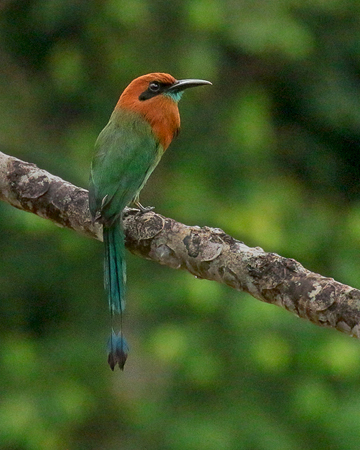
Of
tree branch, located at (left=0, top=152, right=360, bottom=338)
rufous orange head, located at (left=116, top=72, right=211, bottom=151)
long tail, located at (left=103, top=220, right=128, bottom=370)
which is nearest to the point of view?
tree branch, located at (left=0, top=152, right=360, bottom=338)

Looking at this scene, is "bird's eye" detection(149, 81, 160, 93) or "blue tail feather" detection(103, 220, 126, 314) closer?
"blue tail feather" detection(103, 220, 126, 314)

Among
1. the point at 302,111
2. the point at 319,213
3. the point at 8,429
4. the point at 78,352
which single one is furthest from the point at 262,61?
the point at 8,429

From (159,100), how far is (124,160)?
0.39 m

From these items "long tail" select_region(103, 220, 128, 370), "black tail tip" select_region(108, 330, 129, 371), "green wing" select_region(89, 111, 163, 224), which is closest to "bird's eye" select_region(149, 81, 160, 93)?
"green wing" select_region(89, 111, 163, 224)

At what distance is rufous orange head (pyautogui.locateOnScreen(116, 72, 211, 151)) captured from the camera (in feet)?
11.0

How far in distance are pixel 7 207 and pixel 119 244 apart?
1.51 meters

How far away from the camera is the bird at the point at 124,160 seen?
2.75m

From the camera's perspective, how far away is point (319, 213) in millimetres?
4277

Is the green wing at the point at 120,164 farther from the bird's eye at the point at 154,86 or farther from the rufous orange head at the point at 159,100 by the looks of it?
the bird's eye at the point at 154,86

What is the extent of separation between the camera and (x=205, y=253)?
248 centimetres

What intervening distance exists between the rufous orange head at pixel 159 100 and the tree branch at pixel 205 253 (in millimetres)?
532

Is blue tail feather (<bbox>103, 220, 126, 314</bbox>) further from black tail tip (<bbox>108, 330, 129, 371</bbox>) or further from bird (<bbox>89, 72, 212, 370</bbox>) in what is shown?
black tail tip (<bbox>108, 330, 129, 371</bbox>)

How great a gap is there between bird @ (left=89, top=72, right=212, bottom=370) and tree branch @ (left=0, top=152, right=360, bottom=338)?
7 cm

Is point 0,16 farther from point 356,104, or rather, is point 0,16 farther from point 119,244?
point 119,244
